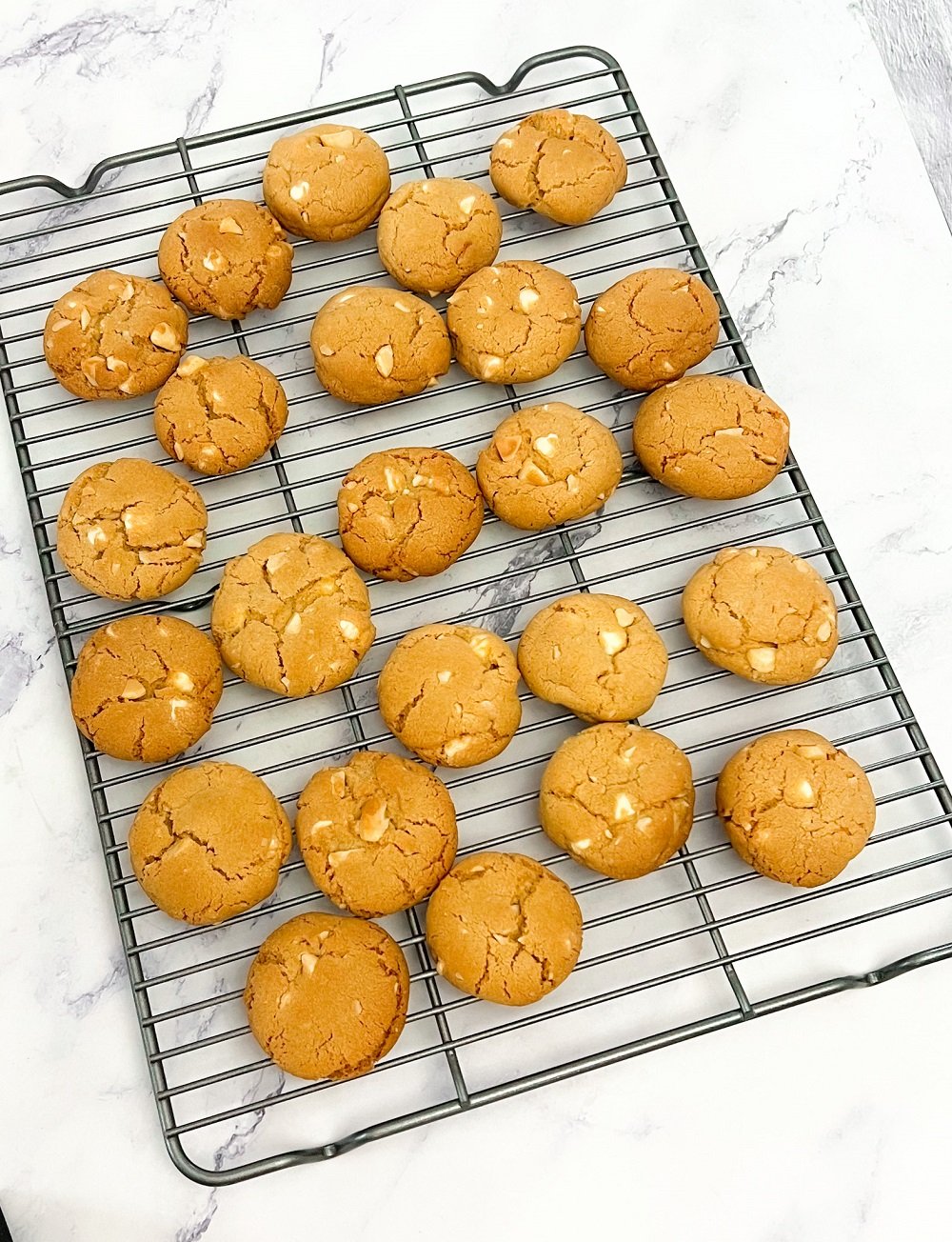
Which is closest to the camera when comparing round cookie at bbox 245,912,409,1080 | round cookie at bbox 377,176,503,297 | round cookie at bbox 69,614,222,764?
round cookie at bbox 245,912,409,1080

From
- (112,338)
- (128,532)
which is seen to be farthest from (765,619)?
(112,338)

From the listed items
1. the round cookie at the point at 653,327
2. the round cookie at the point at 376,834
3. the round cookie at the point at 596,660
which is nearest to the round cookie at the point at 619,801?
the round cookie at the point at 596,660

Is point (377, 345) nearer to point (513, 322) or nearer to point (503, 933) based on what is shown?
point (513, 322)

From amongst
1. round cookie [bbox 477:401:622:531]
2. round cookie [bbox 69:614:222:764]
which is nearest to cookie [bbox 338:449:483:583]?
round cookie [bbox 477:401:622:531]

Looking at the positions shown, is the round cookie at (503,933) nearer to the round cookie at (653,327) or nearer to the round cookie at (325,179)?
the round cookie at (653,327)

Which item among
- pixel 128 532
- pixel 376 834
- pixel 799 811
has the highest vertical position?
pixel 128 532

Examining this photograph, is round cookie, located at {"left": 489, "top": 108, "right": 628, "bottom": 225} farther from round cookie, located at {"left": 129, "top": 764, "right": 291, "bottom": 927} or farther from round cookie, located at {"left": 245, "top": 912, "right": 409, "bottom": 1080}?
round cookie, located at {"left": 245, "top": 912, "right": 409, "bottom": 1080}
